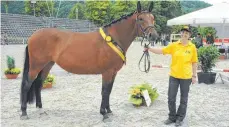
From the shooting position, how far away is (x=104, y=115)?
5.23 m

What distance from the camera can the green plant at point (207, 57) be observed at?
9.31m

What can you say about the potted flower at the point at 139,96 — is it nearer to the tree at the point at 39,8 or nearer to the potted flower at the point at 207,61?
the potted flower at the point at 207,61

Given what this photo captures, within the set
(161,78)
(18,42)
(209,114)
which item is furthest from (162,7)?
(209,114)

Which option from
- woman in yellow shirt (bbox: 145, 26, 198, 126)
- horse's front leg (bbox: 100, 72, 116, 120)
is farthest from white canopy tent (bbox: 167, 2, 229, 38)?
horse's front leg (bbox: 100, 72, 116, 120)

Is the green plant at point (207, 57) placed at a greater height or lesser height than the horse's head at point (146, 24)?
lesser

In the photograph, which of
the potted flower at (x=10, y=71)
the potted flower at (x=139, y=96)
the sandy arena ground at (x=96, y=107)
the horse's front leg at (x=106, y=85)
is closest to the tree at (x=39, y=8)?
the potted flower at (x=10, y=71)

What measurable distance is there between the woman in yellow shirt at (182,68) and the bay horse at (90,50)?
1.88 feet

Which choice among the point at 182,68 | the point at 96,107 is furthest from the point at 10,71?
the point at 182,68

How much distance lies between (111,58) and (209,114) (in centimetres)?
226

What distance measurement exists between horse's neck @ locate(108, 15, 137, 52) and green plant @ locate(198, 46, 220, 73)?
15.8 ft

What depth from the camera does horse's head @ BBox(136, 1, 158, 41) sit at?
483cm

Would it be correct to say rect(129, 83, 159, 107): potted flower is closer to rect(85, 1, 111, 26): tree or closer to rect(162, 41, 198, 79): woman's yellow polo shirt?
rect(162, 41, 198, 79): woman's yellow polo shirt

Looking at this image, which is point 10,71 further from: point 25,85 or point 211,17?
point 211,17

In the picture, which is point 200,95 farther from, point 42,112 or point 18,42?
point 18,42
